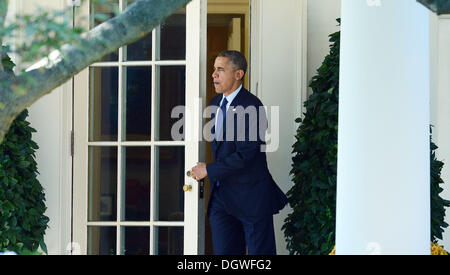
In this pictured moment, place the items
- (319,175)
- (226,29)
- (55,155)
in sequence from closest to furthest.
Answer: (319,175) < (55,155) < (226,29)

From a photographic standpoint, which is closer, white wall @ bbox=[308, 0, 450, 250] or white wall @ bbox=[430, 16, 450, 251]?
white wall @ bbox=[308, 0, 450, 250]

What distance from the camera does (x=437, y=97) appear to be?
5.87 metres

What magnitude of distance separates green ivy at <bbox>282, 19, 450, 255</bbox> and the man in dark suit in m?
0.17

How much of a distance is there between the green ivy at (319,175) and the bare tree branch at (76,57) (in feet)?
8.24

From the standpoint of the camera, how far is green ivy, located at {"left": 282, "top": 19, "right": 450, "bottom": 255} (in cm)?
495

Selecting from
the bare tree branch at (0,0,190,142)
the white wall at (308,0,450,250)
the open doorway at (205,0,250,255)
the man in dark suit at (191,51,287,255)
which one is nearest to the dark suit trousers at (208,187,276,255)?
the man in dark suit at (191,51,287,255)

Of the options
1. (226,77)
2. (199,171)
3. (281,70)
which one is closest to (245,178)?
(199,171)

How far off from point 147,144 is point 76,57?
298 cm

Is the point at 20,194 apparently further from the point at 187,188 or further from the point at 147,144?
the point at 187,188

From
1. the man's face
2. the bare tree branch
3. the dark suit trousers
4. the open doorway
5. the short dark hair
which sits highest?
the open doorway

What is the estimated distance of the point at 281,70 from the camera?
223 inches

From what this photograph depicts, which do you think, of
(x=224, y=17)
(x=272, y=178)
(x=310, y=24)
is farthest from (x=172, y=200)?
(x=224, y=17)

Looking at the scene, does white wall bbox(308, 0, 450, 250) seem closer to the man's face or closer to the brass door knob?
the man's face

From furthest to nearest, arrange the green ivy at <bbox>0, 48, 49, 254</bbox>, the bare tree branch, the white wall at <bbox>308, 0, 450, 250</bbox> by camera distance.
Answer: the white wall at <bbox>308, 0, 450, 250</bbox> < the green ivy at <bbox>0, 48, 49, 254</bbox> < the bare tree branch
